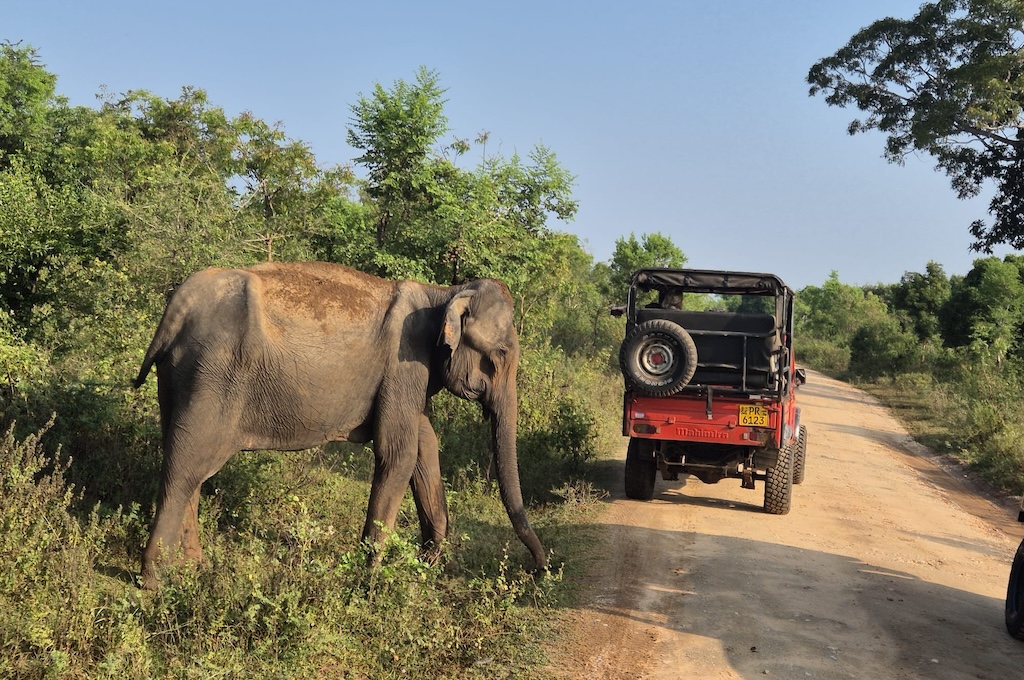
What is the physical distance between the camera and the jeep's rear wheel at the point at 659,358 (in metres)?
8.88

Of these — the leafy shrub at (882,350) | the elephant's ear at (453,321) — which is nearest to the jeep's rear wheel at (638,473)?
the elephant's ear at (453,321)

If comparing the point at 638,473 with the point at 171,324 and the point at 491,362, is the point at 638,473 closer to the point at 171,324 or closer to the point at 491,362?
the point at 491,362

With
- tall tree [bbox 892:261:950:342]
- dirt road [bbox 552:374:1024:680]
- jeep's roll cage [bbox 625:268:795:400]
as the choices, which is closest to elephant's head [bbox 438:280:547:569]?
dirt road [bbox 552:374:1024:680]

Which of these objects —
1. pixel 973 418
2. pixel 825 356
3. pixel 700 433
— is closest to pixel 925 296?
pixel 825 356

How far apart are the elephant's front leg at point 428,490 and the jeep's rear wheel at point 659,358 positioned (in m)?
3.11

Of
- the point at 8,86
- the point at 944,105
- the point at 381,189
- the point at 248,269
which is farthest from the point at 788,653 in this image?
the point at 8,86

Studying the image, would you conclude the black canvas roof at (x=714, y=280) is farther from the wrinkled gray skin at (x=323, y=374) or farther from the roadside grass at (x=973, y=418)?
the roadside grass at (x=973, y=418)

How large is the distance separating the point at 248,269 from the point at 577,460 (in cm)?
622

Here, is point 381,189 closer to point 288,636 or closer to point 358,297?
point 358,297

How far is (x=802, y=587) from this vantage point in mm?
6773

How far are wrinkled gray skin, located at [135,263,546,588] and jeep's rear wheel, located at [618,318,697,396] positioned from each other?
2788 mm

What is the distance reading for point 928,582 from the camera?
7188 millimetres

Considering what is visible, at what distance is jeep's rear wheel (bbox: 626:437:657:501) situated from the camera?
966 cm

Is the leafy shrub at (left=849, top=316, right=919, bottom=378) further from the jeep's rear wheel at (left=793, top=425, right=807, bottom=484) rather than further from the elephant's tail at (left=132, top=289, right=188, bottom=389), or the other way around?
the elephant's tail at (left=132, top=289, right=188, bottom=389)
